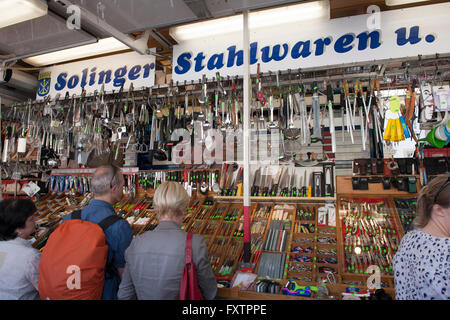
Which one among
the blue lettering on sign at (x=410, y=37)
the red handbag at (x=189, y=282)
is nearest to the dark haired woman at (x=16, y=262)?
the red handbag at (x=189, y=282)

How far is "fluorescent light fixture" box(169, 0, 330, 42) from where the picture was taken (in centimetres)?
309

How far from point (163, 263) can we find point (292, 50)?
2.72 meters

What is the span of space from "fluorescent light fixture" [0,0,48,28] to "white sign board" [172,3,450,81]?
5.03 feet

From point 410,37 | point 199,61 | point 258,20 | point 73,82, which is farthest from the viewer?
point 73,82

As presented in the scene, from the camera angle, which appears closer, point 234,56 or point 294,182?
point 234,56

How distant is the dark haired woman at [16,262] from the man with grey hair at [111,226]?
0.35 metres

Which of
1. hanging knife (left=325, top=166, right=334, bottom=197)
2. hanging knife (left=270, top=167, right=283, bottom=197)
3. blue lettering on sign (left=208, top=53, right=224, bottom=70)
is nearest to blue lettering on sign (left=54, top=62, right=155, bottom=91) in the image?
blue lettering on sign (left=208, top=53, right=224, bottom=70)

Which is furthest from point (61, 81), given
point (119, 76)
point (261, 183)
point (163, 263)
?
point (163, 263)

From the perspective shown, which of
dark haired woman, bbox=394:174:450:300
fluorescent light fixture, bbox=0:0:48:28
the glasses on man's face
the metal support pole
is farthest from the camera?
the metal support pole

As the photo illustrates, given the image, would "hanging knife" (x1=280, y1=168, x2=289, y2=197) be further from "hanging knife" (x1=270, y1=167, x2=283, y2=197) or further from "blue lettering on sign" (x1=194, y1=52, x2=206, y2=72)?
"blue lettering on sign" (x1=194, y1=52, x2=206, y2=72)

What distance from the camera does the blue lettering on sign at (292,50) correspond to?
9.63ft

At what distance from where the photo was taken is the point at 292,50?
10.7 feet

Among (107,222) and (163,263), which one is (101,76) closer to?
(107,222)

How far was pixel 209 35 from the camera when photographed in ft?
11.9
